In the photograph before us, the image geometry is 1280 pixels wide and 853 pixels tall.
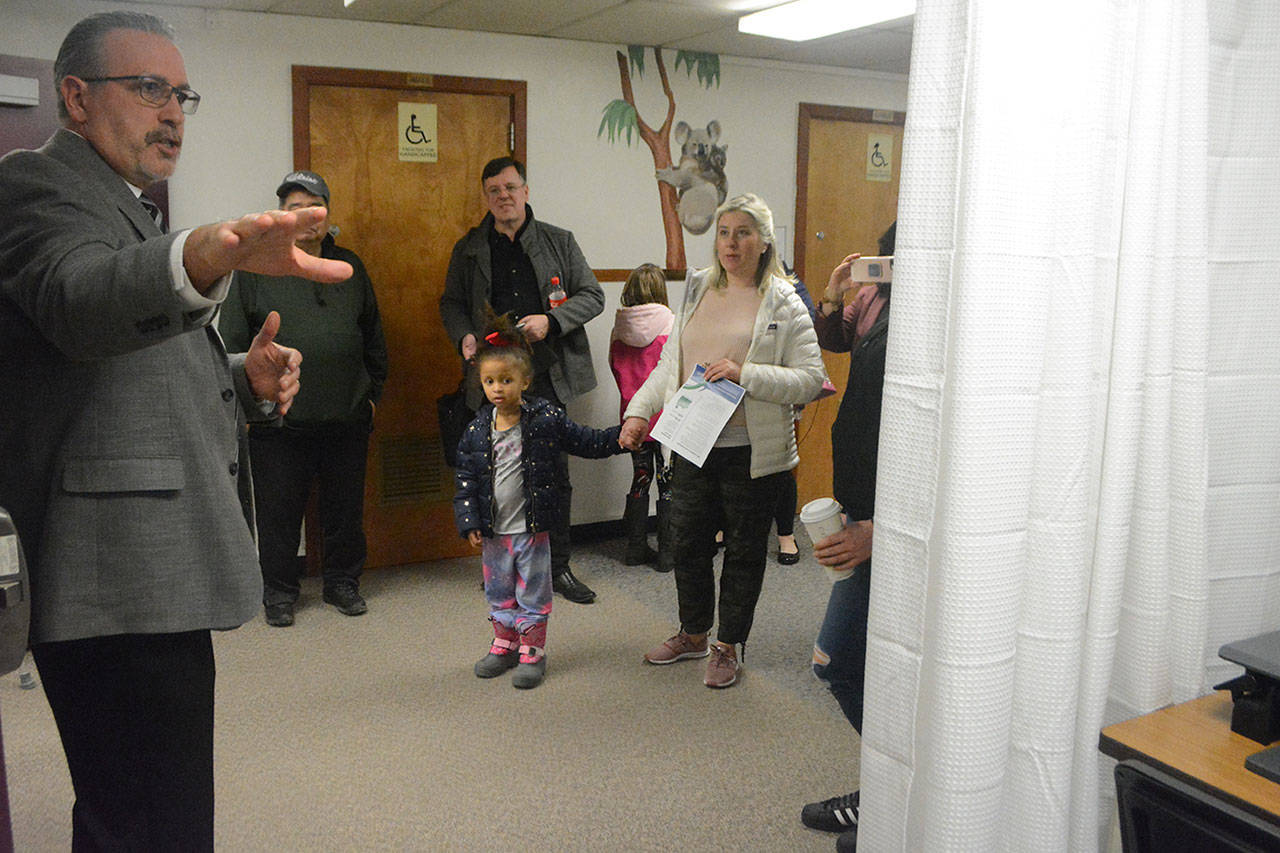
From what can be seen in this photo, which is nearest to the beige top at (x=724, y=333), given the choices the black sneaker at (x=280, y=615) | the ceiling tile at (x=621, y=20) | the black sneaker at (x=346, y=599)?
the ceiling tile at (x=621, y=20)

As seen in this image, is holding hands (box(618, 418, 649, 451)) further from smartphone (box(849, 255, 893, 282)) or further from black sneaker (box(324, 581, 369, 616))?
black sneaker (box(324, 581, 369, 616))

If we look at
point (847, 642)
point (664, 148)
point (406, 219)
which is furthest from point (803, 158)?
Answer: point (847, 642)

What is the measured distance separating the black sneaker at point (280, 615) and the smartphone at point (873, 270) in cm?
261

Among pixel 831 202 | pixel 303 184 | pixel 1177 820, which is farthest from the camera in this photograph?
pixel 831 202

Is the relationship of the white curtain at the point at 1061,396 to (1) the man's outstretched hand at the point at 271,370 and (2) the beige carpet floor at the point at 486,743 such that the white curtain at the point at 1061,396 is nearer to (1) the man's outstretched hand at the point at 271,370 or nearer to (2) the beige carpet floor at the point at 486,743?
(1) the man's outstretched hand at the point at 271,370

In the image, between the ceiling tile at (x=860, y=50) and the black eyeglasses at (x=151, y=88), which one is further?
the ceiling tile at (x=860, y=50)

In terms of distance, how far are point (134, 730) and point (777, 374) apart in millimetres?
1943

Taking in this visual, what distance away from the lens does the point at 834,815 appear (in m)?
2.35

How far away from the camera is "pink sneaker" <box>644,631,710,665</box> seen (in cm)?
336

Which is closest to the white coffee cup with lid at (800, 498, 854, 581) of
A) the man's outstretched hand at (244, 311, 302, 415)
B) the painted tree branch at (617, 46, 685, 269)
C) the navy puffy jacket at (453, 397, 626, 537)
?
the man's outstretched hand at (244, 311, 302, 415)

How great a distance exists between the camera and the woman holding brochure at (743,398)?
2.96 metres

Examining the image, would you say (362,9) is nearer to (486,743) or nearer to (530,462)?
(530,462)

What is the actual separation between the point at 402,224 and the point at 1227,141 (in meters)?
3.45

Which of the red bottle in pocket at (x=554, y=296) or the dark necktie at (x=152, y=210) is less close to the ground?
the dark necktie at (x=152, y=210)
